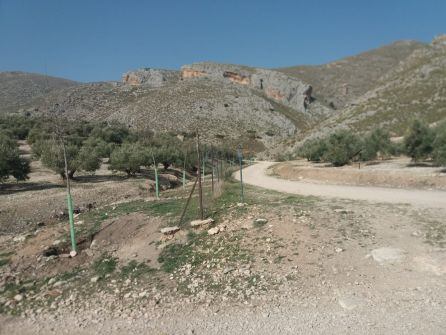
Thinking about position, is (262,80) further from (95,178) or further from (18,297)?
(18,297)

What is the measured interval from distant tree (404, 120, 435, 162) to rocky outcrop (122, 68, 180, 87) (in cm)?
10182

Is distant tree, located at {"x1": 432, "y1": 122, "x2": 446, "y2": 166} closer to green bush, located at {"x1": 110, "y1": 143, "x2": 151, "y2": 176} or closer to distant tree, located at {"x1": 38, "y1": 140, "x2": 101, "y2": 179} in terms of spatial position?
green bush, located at {"x1": 110, "y1": 143, "x2": 151, "y2": 176}

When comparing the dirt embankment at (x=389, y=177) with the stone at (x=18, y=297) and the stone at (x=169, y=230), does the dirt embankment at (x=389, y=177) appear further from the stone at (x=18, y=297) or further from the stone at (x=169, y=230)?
the stone at (x=18, y=297)

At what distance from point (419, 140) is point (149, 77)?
11303 centimetres

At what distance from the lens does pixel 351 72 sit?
136375mm

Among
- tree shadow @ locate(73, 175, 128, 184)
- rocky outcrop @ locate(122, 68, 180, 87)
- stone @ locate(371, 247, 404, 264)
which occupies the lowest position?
stone @ locate(371, 247, 404, 264)

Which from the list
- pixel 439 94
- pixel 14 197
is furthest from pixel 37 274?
pixel 439 94

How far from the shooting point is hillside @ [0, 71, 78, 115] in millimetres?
91188

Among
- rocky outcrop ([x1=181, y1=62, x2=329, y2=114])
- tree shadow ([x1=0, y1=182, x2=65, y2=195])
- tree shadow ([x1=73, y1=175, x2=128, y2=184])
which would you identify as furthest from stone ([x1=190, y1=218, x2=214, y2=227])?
rocky outcrop ([x1=181, y1=62, x2=329, y2=114])

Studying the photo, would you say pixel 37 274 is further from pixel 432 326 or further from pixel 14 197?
pixel 14 197

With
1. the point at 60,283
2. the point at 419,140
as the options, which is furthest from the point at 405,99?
the point at 60,283

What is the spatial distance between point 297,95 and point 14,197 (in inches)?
4604

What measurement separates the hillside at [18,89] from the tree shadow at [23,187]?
236 ft

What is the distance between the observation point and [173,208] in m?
14.4
